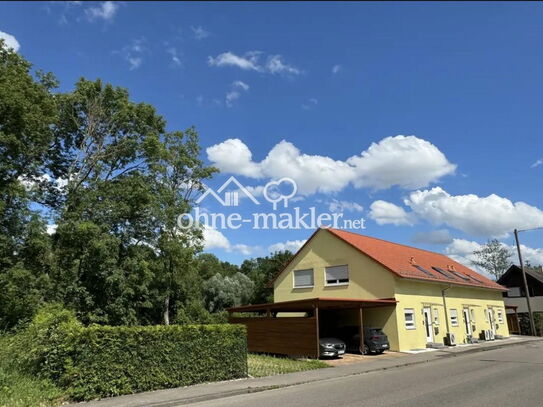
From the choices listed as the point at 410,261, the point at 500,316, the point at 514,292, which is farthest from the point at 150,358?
the point at 514,292

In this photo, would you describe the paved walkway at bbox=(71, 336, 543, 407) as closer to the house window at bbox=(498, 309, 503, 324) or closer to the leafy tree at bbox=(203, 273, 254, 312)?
the house window at bbox=(498, 309, 503, 324)

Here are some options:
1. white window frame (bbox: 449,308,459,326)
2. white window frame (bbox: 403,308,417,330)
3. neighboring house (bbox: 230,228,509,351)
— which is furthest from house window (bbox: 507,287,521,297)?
white window frame (bbox: 403,308,417,330)

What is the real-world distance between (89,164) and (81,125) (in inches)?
117

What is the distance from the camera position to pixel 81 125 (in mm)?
29500

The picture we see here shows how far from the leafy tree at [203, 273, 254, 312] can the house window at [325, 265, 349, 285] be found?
23.4 meters

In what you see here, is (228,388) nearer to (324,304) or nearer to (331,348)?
(331,348)

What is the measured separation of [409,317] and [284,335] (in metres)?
8.36

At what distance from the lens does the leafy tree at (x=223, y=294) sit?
49.1 meters

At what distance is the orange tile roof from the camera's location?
25.9 m

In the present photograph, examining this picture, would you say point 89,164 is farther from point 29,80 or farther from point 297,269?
point 297,269

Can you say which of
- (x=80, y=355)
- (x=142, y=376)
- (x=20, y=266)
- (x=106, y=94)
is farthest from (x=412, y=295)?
(x=106, y=94)

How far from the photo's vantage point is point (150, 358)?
11359 millimetres

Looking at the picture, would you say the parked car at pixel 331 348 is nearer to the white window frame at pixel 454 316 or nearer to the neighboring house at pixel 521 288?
the white window frame at pixel 454 316

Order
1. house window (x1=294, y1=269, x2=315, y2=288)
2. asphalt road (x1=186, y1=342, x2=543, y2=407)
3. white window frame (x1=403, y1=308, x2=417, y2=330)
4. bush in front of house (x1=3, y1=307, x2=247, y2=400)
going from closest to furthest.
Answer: asphalt road (x1=186, y1=342, x2=543, y2=407) < bush in front of house (x1=3, y1=307, x2=247, y2=400) < white window frame (x1=403, y1=308, x2=417, y2=330) < house window (x1=294, y1=269, x2=315, y2=288)
